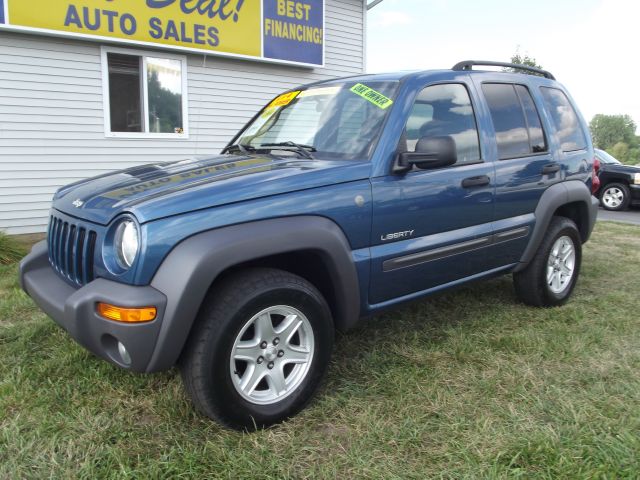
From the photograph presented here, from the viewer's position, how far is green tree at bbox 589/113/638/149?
91.5m

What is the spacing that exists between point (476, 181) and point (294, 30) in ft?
21.9

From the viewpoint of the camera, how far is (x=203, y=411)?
7.88 feet

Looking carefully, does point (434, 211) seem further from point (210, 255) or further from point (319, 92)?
point (210, 255)

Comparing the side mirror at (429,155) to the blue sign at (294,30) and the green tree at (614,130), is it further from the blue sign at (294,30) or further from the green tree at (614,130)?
the green tree at (614,130)

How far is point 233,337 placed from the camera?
2.36 m

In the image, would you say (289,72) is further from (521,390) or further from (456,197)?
(521,390)

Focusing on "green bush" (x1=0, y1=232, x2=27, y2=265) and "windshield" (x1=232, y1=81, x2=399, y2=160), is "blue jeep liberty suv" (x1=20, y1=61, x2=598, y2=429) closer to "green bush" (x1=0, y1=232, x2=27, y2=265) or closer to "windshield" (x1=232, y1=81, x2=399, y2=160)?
"windshield" (x1=232, y1=81, x2=399, y2=160)

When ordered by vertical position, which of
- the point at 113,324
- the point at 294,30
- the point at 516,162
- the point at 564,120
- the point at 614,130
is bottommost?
the point at 113,324

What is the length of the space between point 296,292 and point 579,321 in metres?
2.59

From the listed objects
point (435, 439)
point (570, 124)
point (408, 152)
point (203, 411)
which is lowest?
point (435, 439)

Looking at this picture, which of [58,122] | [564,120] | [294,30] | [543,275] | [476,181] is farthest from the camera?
[294,30]

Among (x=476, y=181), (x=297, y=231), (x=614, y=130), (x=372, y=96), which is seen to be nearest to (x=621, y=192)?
(x=476, y=181)

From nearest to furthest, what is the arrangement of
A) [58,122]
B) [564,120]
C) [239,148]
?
[239,148] < [564,120] < [58,122]

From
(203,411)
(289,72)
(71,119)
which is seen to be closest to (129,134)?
(71,119)
